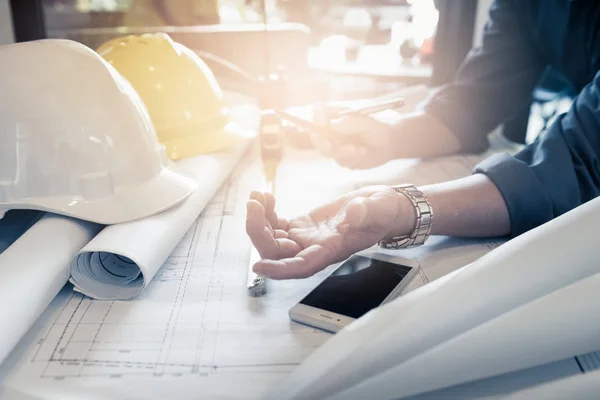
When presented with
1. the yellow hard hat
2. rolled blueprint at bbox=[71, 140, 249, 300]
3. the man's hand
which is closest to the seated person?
the man's hand

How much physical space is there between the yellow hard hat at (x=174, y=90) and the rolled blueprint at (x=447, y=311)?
1.95ft

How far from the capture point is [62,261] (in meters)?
0.53

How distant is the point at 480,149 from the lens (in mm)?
1053

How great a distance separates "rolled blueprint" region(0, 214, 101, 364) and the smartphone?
24cm

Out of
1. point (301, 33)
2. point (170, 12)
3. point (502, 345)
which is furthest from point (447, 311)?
point (170, 12)

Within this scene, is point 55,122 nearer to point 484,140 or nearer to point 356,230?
point 356,230

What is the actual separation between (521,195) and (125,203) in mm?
494

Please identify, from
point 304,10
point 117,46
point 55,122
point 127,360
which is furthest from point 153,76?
point 304,10

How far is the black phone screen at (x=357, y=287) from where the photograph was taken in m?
0.49

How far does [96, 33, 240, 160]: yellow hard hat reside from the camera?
88 cm

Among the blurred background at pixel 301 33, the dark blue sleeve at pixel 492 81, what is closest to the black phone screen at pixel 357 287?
the dark blue sleeve at pixel 492 81

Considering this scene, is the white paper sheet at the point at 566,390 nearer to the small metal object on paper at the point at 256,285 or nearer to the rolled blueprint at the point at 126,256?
the small metal object on paper at the point at 256,285

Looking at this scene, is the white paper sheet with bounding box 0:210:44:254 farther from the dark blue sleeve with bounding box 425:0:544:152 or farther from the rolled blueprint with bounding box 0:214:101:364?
the dark blue sleeve with bounding box 425:0:544:152

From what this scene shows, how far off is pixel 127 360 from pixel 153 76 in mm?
585
